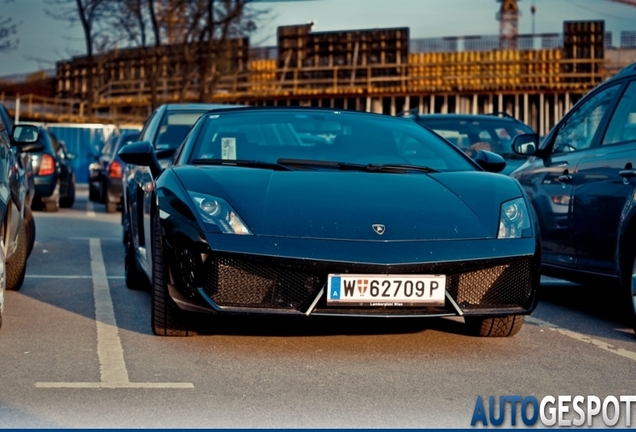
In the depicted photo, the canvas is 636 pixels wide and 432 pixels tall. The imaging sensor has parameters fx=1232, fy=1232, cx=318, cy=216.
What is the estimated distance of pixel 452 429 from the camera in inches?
168

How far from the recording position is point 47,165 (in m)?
20.4

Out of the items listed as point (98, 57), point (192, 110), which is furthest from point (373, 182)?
point (98, 57)

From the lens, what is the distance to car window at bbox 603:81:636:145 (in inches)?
292

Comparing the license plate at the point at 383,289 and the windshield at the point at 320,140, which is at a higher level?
the windshield at the point at 320,140

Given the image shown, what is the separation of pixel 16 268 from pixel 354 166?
115 inches

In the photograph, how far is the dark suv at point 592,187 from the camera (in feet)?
22.8

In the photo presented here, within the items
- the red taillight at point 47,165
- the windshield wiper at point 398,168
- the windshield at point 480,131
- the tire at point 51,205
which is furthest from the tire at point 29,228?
the tire at point 51,205

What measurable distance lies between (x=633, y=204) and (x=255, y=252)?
90.9 inches

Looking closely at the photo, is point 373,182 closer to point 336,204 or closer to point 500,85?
point 336,204

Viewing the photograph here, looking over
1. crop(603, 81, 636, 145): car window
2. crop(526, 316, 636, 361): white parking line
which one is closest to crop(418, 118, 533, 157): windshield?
crop(603, 81, 636, 145): car window

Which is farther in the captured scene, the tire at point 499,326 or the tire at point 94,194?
the tire at point 94,194

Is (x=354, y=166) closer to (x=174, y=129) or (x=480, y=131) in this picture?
(x=174, y=129)

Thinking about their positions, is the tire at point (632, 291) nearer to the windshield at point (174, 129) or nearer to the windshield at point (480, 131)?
the windshield at point (174, 129)

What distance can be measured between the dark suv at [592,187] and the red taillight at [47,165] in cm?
1293
